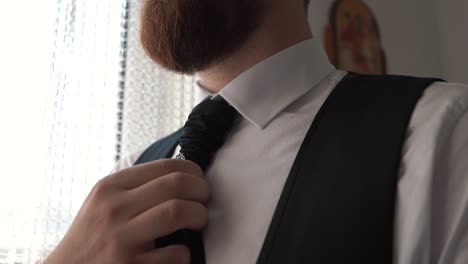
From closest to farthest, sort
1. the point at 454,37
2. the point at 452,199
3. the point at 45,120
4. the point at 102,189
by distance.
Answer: the point at 452,199, the point at 102,189, the point at 45,120, the point at 454,37

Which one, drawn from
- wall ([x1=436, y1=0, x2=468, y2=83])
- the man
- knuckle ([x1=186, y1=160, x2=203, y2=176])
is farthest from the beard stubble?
wall ([x1=436, y1=0, x2=468, y2=83])

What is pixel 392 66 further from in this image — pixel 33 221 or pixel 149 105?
pixel 33 221

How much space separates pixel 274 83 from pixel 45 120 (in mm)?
430

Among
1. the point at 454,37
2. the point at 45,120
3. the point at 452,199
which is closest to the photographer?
the point at 452,199

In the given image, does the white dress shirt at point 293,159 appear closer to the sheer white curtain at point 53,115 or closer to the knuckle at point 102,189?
the knuckle at point 102,189

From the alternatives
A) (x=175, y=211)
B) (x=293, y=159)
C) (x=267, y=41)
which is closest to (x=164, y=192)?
(x=175, y=211)

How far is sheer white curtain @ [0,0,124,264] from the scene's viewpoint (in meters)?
0.70

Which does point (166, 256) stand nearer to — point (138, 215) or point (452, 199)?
point (138, 215)


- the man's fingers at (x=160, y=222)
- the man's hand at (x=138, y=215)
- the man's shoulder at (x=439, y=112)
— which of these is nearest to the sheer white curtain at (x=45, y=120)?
the man's hand at (x=138, y=215)

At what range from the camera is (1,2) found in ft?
2.39

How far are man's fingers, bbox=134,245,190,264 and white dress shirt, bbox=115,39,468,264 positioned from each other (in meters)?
0.04

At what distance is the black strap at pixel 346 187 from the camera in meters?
0.39

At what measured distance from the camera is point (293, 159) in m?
0.48

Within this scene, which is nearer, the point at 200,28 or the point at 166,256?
the point at 166,256
